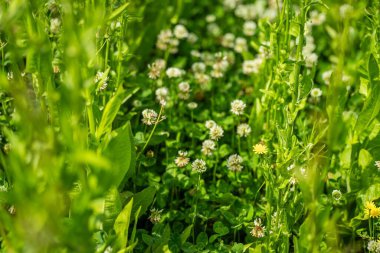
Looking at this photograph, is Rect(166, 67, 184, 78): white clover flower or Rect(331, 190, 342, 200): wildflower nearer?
Rect(331, 190, 342, 200): wildflower

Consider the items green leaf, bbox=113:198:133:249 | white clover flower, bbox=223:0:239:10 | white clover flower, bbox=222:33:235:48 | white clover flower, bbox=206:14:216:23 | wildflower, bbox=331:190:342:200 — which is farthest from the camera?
white clover flower, bbox=223:0:239:10

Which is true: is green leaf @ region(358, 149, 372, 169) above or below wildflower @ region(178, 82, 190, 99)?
below

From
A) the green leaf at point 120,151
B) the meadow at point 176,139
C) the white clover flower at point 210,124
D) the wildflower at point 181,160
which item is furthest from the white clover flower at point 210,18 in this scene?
the green leaf at point 120,151

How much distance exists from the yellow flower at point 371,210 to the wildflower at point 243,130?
1.80 feet

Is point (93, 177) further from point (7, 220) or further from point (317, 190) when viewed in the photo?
point (317, 190)

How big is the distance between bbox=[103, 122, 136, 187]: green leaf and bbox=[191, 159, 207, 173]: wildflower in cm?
34

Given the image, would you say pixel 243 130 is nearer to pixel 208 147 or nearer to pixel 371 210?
pixel 208 147

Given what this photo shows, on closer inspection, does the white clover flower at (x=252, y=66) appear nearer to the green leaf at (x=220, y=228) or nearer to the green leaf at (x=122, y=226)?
the green leaf at (x=220, y=228)

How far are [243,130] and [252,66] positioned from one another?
0.47 m

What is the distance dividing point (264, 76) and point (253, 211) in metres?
0.63

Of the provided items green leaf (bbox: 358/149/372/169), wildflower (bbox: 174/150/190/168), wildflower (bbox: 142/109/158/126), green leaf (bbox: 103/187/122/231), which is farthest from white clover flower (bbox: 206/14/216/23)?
green leaf (bbox: 103/187/122/231)

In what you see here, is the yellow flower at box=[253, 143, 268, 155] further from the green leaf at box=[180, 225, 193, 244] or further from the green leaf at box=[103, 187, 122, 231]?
the green leaf at box=[103, 187, 122, 231]

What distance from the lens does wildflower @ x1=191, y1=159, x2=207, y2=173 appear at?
1.97 meters

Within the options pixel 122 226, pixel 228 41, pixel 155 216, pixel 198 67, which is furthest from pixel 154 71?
pixel 122 226
